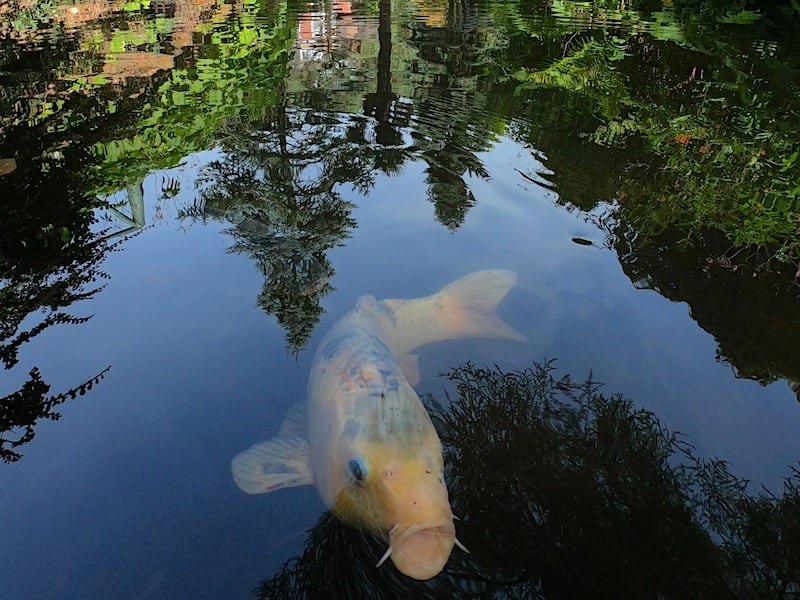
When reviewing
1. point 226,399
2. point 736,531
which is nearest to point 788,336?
point 736,531

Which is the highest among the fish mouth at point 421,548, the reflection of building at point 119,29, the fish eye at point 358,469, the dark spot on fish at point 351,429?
the reflection of building at point 119,29

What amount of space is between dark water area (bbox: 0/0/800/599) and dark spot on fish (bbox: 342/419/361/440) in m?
0.23

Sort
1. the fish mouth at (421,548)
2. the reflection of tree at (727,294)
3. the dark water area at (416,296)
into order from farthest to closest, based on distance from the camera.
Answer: the reflection of tree at (727,294) < the dark water area at (416,296) < the fish mouth at (421,548)

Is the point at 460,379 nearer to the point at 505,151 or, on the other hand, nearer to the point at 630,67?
the point at 505,151

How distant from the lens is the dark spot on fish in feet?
7.07

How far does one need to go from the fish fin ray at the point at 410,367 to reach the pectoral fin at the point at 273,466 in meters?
0.56

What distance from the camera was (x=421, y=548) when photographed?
1.82 m

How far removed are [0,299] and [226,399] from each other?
1593mm

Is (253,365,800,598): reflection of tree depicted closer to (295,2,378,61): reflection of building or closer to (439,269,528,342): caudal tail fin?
(439,269,528,342): caudal tail fin

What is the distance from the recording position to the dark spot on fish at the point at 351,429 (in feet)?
7.07

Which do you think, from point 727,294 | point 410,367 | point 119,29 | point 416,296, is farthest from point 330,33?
point 410,367

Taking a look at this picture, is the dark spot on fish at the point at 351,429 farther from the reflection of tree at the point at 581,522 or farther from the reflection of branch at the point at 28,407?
the reflection of branch at the point at 28,407

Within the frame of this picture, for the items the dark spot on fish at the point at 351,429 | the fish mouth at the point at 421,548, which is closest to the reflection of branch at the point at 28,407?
the dark spot on fish at the point at 351,429

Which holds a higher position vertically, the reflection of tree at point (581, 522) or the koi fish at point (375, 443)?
the koi fish at point (375, 443)
